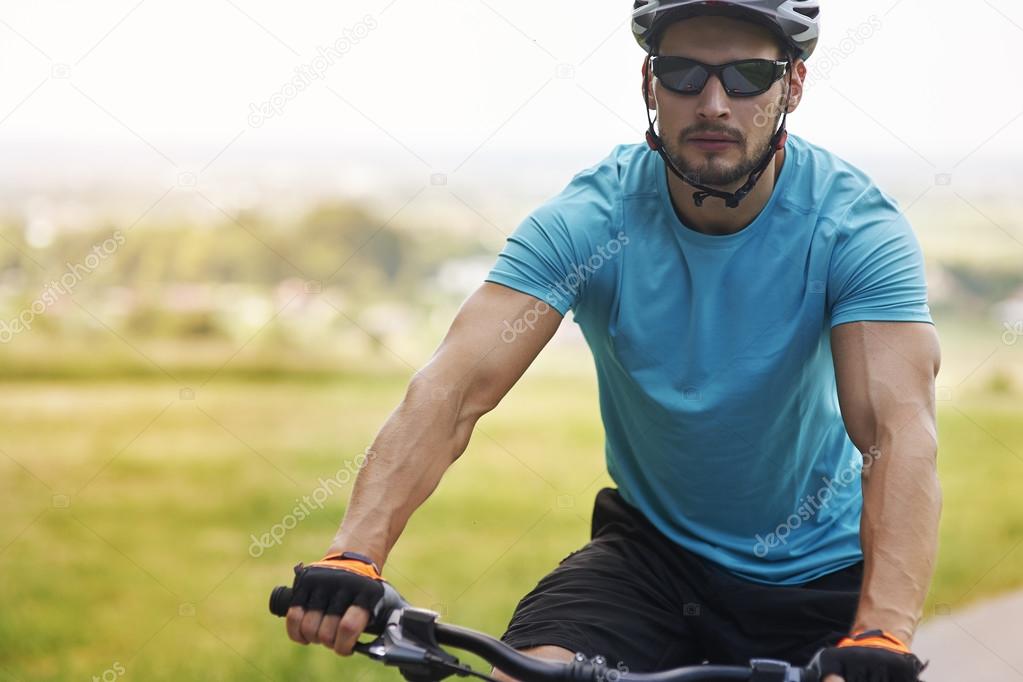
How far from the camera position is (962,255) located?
30.0ft

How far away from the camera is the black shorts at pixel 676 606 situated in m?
2.68

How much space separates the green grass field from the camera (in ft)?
20.6

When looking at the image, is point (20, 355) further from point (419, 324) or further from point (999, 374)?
point (999, 374)

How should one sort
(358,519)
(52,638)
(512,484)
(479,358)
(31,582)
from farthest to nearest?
(512,484) → (31,582) → (52,638) → (479,358) → (358,519)

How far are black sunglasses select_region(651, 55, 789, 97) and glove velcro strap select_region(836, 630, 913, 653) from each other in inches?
46.9

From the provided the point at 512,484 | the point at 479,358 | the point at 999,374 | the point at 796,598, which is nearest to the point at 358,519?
the point at 479,358

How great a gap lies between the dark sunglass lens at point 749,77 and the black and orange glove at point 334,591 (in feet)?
4.34

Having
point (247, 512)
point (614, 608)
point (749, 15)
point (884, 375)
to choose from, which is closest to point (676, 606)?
point (614, 608)

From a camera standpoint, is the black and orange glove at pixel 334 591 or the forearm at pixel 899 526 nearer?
the black and orange glove at pixel 334 591

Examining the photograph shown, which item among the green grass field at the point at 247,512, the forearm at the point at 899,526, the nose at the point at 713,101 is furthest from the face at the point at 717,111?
the green grass field at the point at 247,512

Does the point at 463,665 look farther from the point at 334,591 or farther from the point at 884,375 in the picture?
the point at 884,375

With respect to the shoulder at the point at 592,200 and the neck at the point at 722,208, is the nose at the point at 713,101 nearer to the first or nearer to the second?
the neck at the point at 722,208

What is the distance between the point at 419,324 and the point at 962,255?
12.8 ft

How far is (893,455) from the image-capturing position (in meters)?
2.51
